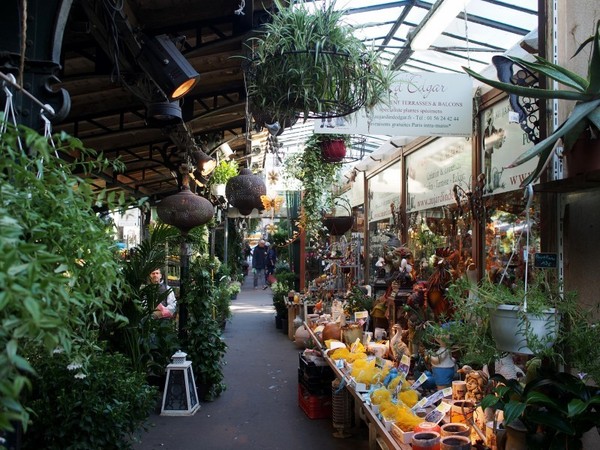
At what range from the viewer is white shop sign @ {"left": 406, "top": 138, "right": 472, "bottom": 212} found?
4629 millimetres

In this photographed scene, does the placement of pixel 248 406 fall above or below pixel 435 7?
below

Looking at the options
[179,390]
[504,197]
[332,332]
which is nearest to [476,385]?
[504,197]

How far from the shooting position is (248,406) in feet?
17.9

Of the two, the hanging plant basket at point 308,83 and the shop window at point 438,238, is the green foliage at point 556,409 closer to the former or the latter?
the hanging plant basket at point 308,83

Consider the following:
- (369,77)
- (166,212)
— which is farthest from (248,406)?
(369,77)

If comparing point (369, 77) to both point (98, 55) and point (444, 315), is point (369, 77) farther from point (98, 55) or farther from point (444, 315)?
point (98, 55)

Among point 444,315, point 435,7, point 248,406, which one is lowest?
point 248,406

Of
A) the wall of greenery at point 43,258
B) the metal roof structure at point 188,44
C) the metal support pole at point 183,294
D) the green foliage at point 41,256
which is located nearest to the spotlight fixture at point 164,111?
the metal roof structure at point 188,44

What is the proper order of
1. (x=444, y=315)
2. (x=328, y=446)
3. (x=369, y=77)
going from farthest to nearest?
(x=328, y=446) < (x=444, y=315) < (x=369, y=77)

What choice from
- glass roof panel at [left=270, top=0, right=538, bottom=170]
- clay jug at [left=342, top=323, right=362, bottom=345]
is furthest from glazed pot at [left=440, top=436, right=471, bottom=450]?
glass roof panel at [left=270, top=0, right=538, bottom=170]

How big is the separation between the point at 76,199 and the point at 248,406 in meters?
4.58

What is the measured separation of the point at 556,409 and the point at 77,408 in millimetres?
2420

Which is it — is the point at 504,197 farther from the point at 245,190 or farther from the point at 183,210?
the point at 183,210

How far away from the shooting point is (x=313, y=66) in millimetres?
2605
